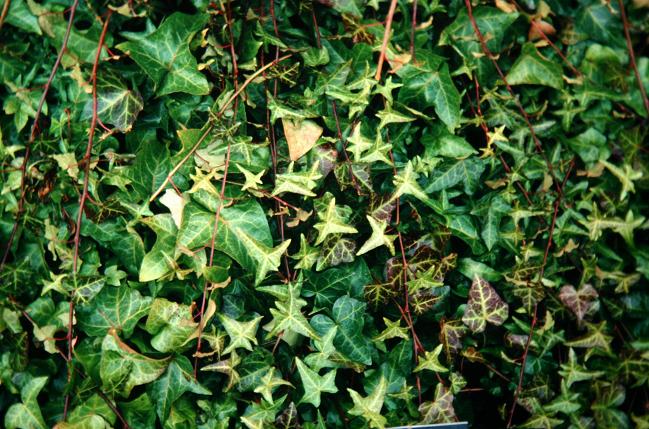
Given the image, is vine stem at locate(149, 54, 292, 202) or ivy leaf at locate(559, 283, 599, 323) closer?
vine stem at locate(149, 54, 292, 202)

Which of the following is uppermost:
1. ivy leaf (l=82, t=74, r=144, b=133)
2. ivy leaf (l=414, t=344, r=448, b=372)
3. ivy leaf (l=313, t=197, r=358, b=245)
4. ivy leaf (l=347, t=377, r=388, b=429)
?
ivy leaf (l=82, t=74, r=144, b=133)

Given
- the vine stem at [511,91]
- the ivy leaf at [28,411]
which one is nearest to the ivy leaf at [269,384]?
the ivy leaf at [28,411]

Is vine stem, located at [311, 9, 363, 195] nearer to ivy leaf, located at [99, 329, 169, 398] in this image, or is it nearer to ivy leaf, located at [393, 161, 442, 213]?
ivy leaf, located at [393, 161, 442, 213]

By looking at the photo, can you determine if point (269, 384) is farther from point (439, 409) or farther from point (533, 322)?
point (533, 322)

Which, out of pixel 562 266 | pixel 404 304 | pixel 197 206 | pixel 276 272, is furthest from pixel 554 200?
pixel 197 206

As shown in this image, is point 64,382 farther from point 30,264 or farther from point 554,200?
point 554,200

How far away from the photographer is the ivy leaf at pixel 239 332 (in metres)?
0.98

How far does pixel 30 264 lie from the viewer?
113 centimetres

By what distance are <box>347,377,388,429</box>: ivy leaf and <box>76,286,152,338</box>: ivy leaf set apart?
0.47 metres

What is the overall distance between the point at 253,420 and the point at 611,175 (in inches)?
38.6

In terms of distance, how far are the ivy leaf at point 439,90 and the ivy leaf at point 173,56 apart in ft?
1.41

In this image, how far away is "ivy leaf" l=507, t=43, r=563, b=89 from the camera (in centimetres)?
111

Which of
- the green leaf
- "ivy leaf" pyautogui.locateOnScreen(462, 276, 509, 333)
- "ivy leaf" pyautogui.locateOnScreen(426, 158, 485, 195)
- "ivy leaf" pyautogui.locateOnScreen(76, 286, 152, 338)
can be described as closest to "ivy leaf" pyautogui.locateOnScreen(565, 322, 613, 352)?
"ivy leaf" pyautogui.locateOnScreen(462, 276, 509, 333)

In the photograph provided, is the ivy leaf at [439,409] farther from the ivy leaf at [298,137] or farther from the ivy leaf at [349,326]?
the ivy leaf at [298,137]
